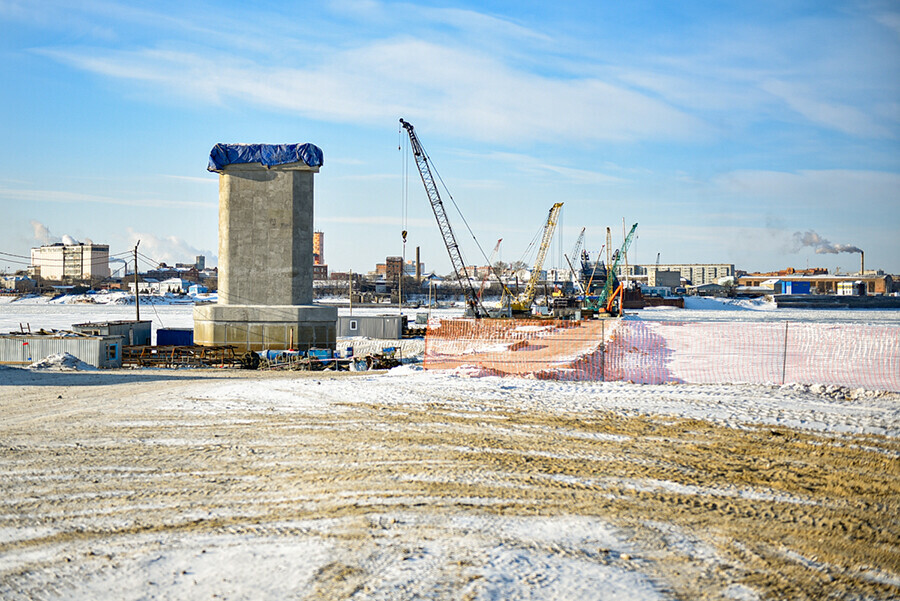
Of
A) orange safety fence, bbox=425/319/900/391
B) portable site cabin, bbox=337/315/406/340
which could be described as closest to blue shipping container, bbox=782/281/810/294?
portable site cabin, bbox=337/315/406/340

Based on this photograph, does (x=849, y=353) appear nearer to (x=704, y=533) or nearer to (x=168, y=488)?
(x=704, y=533)

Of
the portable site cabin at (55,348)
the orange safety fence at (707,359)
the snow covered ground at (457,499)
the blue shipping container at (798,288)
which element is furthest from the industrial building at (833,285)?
the snow covered ground at (457,499)

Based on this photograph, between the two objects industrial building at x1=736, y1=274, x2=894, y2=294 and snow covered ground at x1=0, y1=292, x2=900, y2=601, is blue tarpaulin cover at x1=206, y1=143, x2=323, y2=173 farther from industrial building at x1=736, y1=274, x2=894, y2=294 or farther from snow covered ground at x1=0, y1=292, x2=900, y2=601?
industrial building at x1=736, y1=274, x2=894, y2=294

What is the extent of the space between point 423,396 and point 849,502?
32.5 ft

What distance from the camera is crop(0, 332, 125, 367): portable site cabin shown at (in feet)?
97.1

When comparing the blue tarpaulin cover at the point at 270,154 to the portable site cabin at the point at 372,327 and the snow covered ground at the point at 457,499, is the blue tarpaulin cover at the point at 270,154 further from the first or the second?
the snow covered ground at the point at 457,499

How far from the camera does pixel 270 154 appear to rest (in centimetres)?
3531

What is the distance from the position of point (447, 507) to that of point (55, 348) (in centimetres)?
2640

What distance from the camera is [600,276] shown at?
12800 centimetres

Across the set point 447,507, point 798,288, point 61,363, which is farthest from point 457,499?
point 798,288

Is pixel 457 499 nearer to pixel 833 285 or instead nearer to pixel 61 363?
pixel 61 363

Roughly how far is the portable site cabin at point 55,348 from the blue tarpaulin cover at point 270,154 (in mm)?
10328

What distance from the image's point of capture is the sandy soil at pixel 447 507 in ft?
21.5

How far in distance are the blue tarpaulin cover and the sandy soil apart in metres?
22.4
